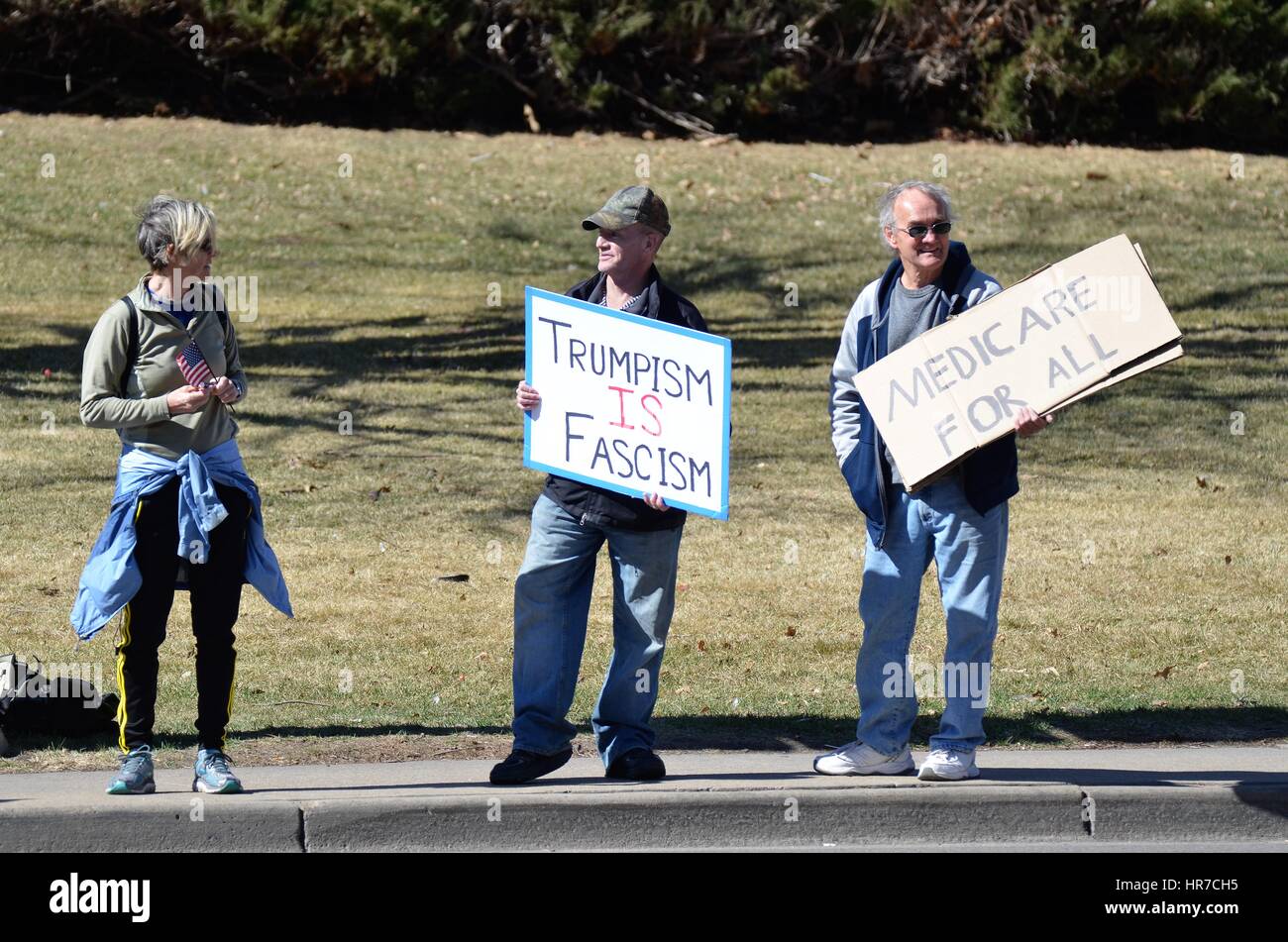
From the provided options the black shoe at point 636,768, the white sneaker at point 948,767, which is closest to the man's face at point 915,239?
the white sneaker at point 948,767

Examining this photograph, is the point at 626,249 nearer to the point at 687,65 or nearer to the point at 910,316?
the point at 910,316

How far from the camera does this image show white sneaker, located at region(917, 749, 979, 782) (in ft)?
19.1

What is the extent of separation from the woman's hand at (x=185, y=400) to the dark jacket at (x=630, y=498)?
3.91ft

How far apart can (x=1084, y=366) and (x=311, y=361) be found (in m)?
9.84

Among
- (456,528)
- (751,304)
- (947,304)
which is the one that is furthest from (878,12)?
(947,304)

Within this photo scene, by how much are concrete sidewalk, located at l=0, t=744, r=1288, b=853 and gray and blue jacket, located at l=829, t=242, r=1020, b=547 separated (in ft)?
2.96

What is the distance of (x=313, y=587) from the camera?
9320mm

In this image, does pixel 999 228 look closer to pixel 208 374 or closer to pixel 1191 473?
pixel 1191 473

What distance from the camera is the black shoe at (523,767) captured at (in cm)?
592

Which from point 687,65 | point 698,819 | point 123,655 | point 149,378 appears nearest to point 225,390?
point 149,378

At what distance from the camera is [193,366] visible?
18.4 ft

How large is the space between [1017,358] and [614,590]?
1518 mm

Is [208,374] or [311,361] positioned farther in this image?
[311,361]

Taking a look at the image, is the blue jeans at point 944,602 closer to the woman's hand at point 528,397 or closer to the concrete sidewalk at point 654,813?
the concrete sidewalk at point 654,813
